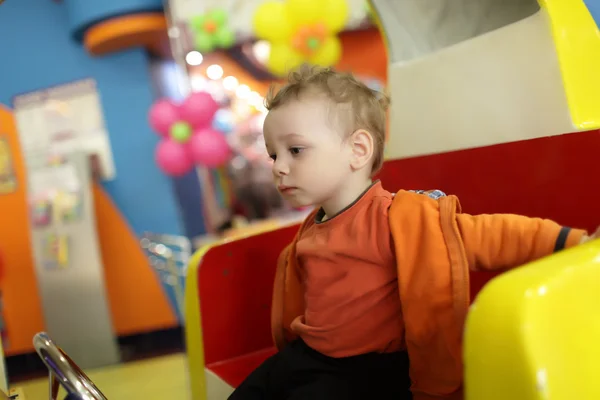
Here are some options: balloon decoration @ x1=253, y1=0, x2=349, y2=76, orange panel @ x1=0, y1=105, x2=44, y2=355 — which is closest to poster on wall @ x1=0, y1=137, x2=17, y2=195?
orange panel @ x1=0, y1=105, x2=44, y2=355

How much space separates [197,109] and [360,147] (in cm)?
193

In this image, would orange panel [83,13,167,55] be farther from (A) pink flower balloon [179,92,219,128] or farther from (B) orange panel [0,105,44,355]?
(B) orange panel [0,105,44,355]

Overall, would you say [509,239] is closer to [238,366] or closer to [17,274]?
[238,366]

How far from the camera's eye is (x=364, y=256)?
0.70 m

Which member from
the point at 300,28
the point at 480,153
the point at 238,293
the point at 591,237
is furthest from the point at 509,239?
the point at 300,28

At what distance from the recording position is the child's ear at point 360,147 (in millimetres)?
725

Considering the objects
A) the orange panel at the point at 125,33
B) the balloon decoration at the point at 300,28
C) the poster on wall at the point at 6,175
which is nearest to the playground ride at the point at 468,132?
the balloon decoration at the point at 300,28

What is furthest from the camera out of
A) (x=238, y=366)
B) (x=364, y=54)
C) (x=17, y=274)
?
(x=17, y=274)

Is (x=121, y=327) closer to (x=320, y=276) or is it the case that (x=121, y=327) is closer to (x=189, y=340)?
(x=189, y=340)

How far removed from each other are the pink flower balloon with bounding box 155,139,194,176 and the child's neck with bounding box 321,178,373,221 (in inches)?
76.1

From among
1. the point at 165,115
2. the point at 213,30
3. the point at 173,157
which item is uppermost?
the point at 213,30

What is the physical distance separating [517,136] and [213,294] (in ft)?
1.96

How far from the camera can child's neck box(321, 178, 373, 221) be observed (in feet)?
2.47

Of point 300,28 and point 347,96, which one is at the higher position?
point 300,28
